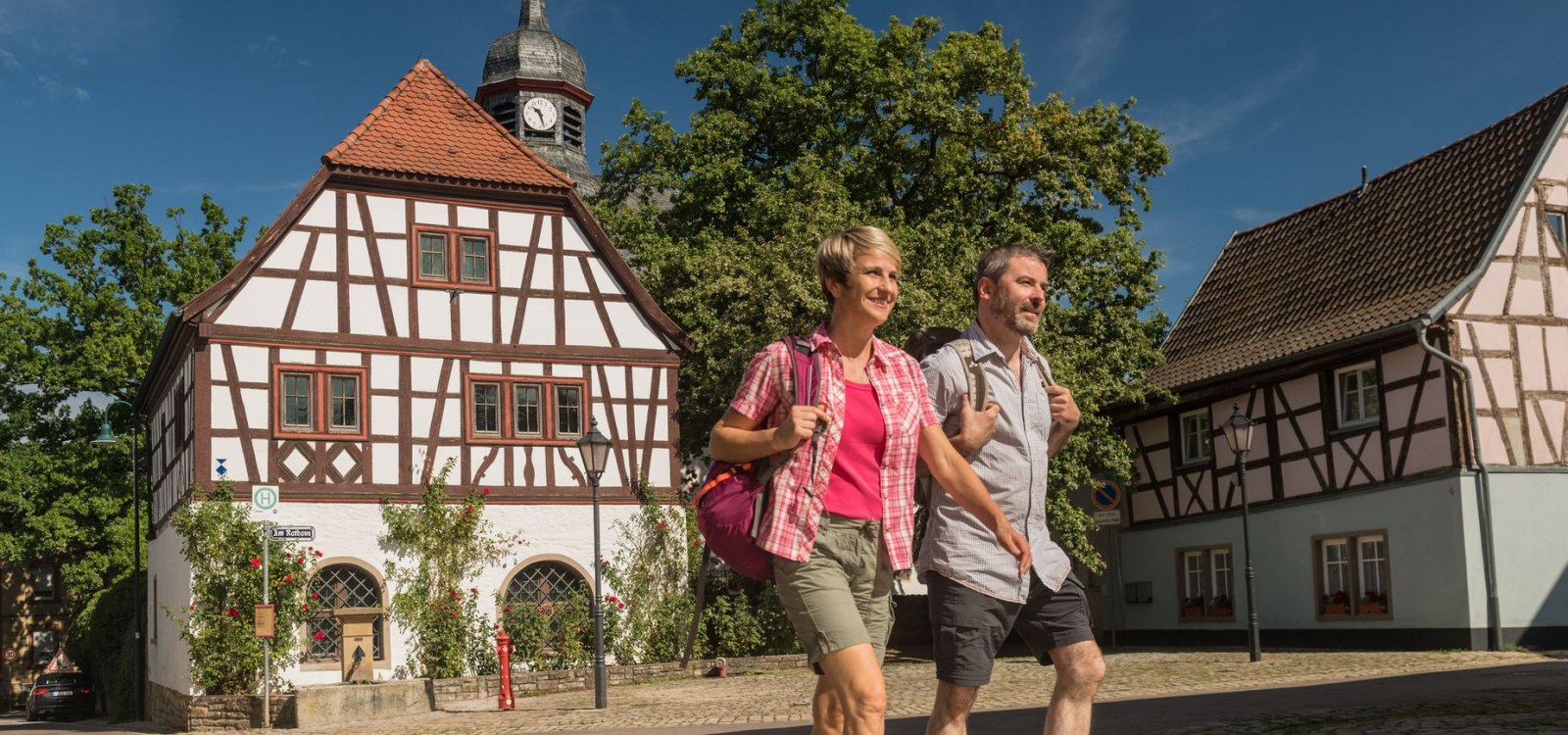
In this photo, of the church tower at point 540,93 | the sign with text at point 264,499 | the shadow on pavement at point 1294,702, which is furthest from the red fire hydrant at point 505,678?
the church tower at point 540,93

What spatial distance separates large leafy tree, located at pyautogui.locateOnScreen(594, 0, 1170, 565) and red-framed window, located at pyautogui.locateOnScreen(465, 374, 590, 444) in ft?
7.00

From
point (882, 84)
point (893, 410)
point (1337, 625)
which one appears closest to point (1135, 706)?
point (893, 410)

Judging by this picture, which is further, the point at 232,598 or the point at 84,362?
the point at 84,362

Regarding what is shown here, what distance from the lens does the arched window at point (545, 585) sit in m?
24.5

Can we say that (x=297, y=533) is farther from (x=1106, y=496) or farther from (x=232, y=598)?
(x=1106, y=496)

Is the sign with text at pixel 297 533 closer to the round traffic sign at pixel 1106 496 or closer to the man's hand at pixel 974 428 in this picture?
the round traffic sign at pixel 1106 496

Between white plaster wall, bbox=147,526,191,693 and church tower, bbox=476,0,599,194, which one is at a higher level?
church tower, bbox=476,0,599,194

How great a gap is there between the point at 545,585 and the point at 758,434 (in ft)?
66.5

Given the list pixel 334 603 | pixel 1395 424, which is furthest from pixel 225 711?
pixel 1395 424

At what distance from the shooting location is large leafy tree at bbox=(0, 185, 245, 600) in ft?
129

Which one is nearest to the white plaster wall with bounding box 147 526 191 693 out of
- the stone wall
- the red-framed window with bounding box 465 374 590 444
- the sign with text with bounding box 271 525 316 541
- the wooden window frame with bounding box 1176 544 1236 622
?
the stone wall

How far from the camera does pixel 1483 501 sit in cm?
2097

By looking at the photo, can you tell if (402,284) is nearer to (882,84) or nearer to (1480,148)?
(882,84)

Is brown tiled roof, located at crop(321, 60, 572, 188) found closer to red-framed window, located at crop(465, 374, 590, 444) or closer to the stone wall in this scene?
red-framed window, located at crop(465, 374, 590, 444)
